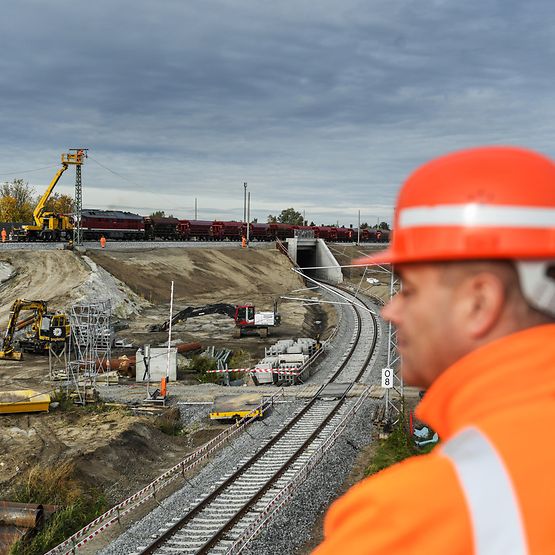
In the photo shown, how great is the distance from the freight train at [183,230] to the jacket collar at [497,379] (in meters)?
66.0

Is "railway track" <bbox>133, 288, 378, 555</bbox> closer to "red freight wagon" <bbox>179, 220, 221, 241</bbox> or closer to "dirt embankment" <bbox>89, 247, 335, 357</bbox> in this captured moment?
"dirt embankment" <bbox>89, 247, 335, 357</bbox>

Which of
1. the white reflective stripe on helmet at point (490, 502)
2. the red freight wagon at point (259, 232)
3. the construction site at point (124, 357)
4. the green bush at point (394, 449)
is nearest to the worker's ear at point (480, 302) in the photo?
the white reflective stripe on helmet at point (490, 502)

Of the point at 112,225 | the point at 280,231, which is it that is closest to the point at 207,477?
the point at 112,225

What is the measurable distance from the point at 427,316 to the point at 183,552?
12.5m

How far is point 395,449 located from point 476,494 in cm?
1925

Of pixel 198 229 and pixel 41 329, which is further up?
pixel 198 229

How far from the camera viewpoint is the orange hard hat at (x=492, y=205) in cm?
136

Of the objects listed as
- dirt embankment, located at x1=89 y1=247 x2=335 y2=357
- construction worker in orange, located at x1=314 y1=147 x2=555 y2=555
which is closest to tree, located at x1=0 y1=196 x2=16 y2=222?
dirt embankment, located at x1=89 y1=247 x2=335 y2=357

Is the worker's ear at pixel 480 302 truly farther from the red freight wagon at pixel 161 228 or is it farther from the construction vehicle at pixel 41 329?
the red freight wagon at pixel 161 228

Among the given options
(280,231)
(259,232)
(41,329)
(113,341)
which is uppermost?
(280,231)

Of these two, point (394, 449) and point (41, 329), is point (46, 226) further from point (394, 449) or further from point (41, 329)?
point (394, 449)

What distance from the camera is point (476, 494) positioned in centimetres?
112

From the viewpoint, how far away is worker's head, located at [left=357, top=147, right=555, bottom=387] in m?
1.36

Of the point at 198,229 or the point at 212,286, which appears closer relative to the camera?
the point at 212,286
